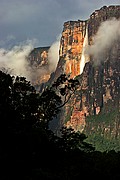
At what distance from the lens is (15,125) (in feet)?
122

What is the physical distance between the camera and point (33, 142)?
118ft

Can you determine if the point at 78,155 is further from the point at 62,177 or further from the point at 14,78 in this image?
the point at 14,78

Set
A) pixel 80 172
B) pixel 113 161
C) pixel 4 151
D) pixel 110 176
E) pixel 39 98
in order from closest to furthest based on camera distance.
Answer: pixel 4 151
pixel 80 172
pixel 39 98
pixel 110 176
pixel 113 161

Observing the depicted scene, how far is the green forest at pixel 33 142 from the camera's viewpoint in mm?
34188

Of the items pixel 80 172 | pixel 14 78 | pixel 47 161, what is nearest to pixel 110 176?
pixel 80 172

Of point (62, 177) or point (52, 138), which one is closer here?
point (62, 177)

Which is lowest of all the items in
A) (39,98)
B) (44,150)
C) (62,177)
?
(62,177)

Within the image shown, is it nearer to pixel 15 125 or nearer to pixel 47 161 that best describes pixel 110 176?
pixel 47 161

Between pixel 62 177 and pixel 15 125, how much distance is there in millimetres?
5999

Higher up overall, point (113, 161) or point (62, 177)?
point (113, 161)

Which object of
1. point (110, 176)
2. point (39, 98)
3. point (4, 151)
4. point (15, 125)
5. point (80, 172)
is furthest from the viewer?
point (110, 176)

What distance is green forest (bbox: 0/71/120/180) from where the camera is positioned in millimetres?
34188

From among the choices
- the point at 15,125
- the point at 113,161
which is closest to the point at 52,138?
the point at 15,125

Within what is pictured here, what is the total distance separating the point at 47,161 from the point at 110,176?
1201cm
